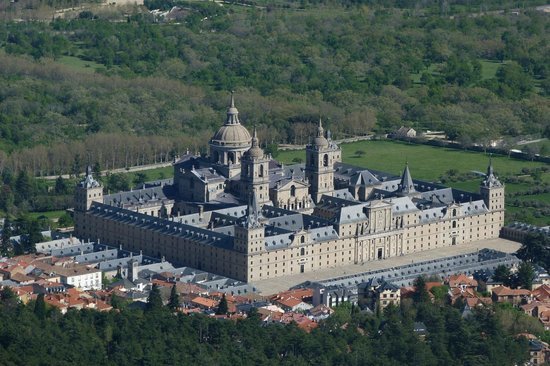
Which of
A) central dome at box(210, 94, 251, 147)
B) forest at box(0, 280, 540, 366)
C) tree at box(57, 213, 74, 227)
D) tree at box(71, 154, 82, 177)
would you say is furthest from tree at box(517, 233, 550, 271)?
tree at box(71, 154, 82, 177)

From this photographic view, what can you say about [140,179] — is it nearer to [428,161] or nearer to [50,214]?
[50,214]

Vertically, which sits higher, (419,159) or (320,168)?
(320,168)

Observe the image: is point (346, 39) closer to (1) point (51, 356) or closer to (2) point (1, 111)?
(2) point (1, 111)

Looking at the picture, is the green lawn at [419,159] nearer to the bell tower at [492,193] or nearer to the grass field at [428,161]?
the grass field at [428,161]

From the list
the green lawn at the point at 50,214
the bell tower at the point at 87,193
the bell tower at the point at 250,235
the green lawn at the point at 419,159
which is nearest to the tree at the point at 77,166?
the green lawn at the point at 50,214

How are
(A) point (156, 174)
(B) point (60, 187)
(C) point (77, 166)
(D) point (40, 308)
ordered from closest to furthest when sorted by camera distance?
(D) point (40, 308) → (B) point (60, 187) → (A) point (156, 174) → (C) point (77, 166)

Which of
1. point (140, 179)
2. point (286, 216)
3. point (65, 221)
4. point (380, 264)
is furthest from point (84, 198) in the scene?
point (380, 264)
